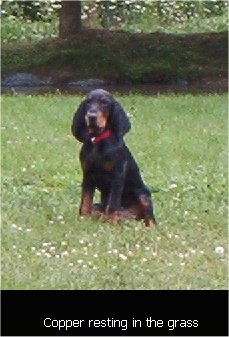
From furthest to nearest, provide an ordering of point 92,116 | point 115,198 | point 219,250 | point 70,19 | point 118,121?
point 70,19 → point 115,198 → point 118,121 → point 92,116 → point 219,250

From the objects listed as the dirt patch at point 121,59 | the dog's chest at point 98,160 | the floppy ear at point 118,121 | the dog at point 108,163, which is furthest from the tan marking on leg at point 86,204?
the dirt patch at point 121,59

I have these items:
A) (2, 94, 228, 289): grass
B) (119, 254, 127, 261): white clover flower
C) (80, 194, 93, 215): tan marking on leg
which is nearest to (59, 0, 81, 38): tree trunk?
(2, 94, 228, 289): grass

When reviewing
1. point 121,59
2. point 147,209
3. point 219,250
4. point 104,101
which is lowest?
point 121,59

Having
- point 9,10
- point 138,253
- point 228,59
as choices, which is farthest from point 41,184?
point 9,10

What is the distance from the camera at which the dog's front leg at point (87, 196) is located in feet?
21.2

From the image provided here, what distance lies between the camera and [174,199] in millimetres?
7672

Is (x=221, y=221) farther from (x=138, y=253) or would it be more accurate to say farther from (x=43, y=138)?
(x=43, y=138)

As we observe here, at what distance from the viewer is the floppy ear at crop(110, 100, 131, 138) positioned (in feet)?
20.6

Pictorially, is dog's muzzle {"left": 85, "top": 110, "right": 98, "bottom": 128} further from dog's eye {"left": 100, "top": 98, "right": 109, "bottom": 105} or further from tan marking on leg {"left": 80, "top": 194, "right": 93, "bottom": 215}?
tan marking on leg {"left": 80, "top": 194, "right": 93, "bottom": 215}

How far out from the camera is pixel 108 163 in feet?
20.8

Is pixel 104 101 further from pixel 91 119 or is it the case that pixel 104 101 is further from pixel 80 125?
pixel 80 125

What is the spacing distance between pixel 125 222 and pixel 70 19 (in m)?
11.6

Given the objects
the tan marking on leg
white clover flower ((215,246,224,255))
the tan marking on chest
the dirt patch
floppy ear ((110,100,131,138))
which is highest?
floppy ear ((110,100,131,138))

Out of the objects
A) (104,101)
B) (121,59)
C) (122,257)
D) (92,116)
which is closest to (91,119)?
(92,116)
